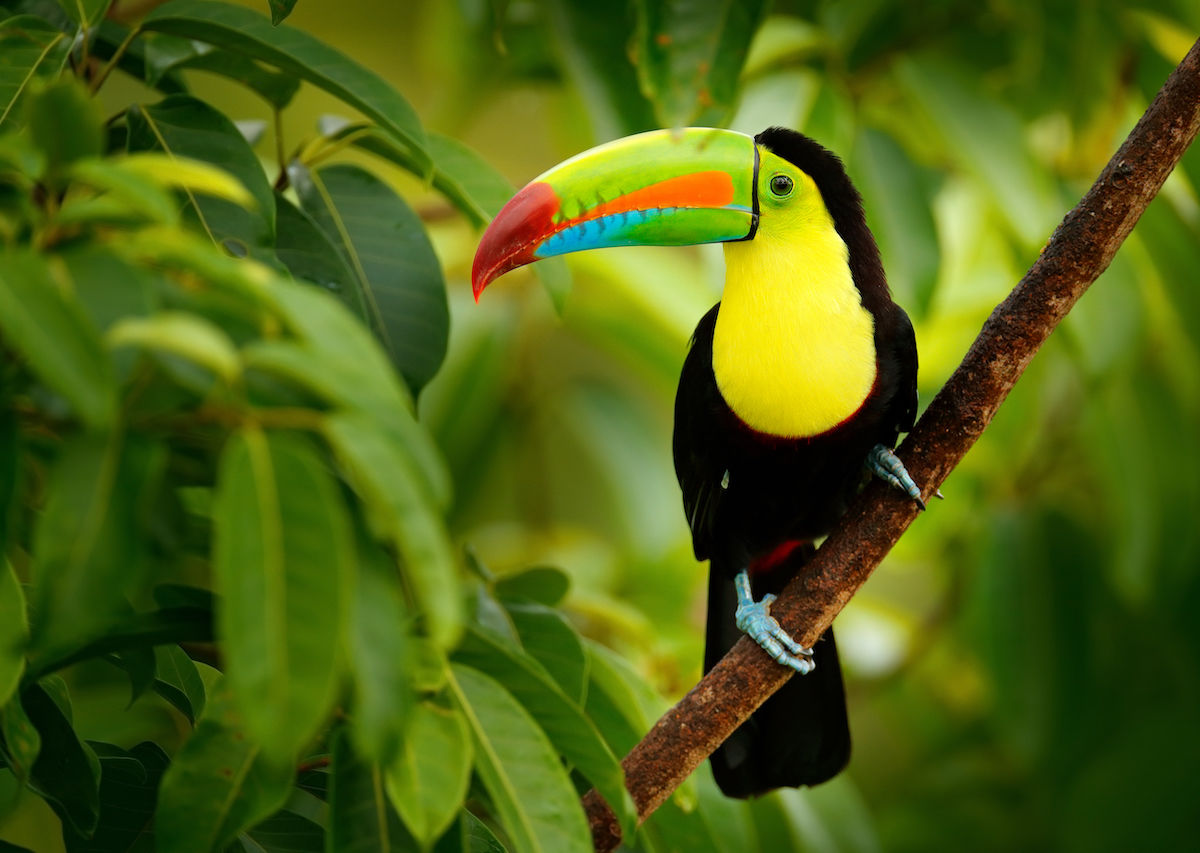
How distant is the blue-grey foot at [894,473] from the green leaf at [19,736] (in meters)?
0.97

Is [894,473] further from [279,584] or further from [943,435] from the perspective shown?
[279,584]

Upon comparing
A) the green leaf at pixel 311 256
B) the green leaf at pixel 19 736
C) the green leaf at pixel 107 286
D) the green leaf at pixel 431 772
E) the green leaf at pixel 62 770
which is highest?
the green leaf at pixel 107 286

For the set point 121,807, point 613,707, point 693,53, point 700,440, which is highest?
point 693,53

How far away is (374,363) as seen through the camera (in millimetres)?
771

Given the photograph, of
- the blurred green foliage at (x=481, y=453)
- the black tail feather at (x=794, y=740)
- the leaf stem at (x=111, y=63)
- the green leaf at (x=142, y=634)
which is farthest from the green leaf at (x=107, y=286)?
the black tail feather at (x=794, y=740)

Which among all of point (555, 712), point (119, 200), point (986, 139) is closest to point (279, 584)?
point (119, 200)

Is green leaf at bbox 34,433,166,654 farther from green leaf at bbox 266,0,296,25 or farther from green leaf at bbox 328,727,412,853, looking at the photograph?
green leaf at bbox 266,0,296,25

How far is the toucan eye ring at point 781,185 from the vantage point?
1.58 metres

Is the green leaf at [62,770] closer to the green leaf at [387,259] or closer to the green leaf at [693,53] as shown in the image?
the green leaf at [387,259]

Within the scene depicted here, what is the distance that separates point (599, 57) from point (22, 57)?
904 mm

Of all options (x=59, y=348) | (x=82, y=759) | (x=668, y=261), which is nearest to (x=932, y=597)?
(x=668, y=261)

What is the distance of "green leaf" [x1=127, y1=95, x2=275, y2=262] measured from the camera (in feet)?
3.87

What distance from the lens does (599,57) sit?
1.83 metres

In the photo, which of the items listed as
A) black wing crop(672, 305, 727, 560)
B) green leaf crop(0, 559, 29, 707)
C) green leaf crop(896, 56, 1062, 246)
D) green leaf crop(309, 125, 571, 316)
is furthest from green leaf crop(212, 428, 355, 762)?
green leaf crop(896, 56, 1062, 246)
